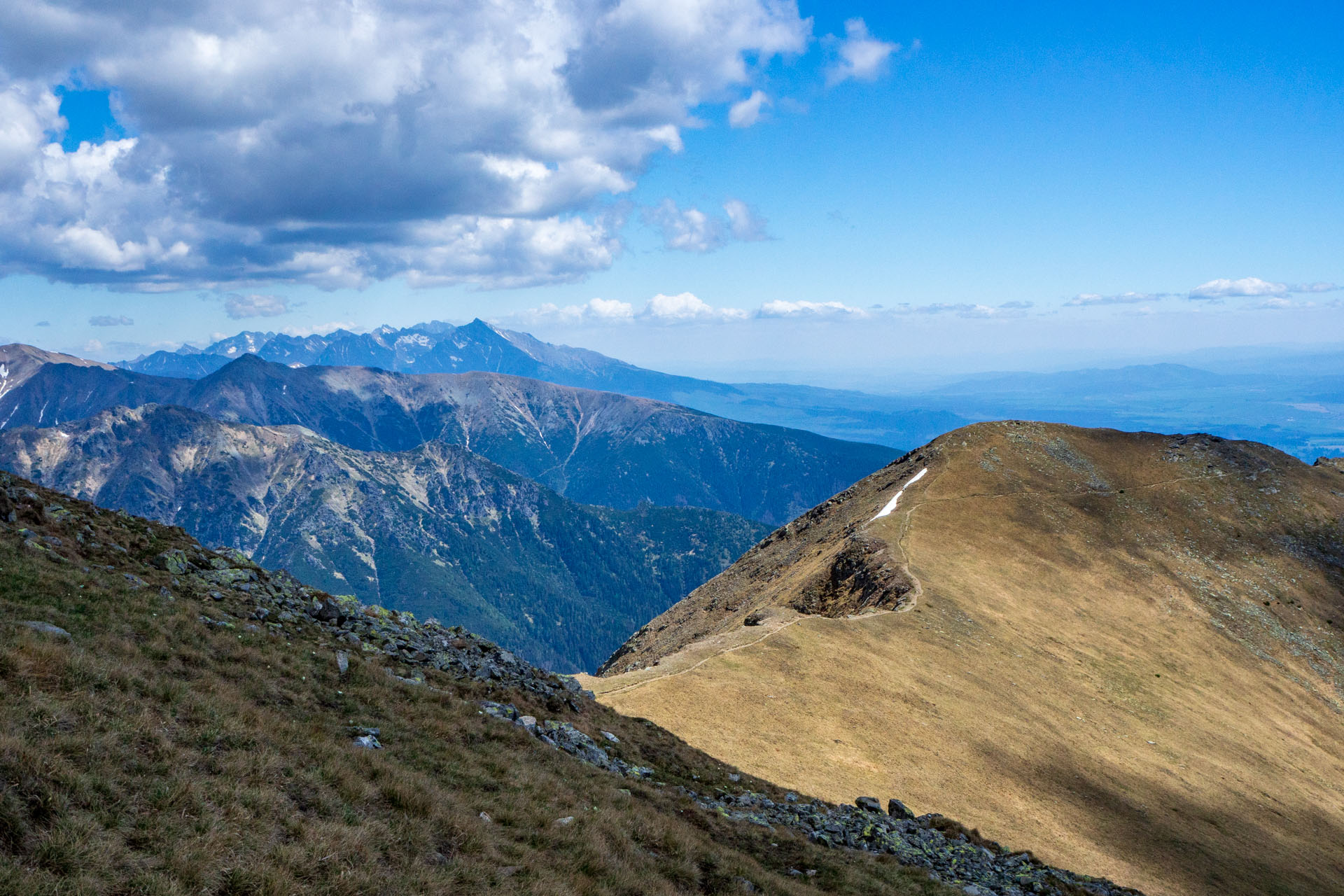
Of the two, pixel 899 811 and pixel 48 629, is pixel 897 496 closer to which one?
pixel 899 811

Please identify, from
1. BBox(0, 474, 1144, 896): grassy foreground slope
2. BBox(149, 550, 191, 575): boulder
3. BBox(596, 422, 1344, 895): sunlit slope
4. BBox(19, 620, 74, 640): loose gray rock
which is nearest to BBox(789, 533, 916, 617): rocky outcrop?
BBox(596, 422, 1344, 895): sunlit slope

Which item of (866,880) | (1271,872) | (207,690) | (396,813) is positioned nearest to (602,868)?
(396,813)

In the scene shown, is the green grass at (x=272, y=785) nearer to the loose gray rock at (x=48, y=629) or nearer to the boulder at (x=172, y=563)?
the loose gray rock at (x=48, y=629)

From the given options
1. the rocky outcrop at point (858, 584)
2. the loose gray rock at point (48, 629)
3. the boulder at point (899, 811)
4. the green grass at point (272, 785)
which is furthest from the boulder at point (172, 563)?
the rocky outcrop at point (858, 584)

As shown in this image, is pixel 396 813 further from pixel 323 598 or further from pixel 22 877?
pixel 323 598

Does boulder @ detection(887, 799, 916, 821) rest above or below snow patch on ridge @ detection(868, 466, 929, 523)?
below

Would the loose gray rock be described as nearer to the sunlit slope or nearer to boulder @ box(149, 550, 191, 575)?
boulder @ box(149, 550, 191, 575)

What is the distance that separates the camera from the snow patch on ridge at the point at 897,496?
83.4 meters

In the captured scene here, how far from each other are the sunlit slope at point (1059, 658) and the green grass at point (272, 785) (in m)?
15.6

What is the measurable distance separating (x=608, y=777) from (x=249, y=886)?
12.2m

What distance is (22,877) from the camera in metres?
8.55

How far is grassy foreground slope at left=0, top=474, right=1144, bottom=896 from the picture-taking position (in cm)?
1054

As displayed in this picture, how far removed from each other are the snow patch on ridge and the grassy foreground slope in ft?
191

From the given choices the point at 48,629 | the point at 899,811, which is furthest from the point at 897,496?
the point at 48,629
